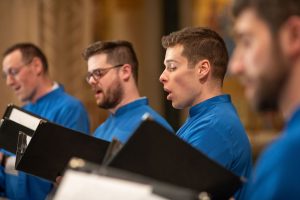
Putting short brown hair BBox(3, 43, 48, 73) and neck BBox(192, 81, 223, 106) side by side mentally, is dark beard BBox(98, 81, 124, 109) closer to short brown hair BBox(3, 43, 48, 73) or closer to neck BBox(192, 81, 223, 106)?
neck BBox(192, 81, 223, 106)

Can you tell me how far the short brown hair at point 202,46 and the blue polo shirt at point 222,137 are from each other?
213mm

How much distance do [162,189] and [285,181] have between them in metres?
0.35

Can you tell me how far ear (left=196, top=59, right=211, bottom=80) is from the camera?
337 centimetres

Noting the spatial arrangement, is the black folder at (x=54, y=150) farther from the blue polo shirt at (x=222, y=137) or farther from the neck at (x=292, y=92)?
the neck at (x=292, y=92)

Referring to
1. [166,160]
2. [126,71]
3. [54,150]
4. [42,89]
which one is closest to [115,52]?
[126,71]

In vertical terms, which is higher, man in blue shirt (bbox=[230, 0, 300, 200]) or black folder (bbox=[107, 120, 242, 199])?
man in blue shirt (bbox=[230, 0, 300, 200])

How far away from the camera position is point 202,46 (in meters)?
3.42

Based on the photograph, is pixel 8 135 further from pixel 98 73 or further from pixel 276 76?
pixel 276 76

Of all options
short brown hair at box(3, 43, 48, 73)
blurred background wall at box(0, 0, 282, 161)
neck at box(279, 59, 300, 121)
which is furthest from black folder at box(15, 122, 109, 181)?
blurred background wall at box(0, 0, 282, 161)

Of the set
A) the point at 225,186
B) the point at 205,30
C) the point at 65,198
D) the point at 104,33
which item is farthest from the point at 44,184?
the point at 104,33

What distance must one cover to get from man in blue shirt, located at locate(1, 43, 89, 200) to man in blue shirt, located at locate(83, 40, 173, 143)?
585 mm

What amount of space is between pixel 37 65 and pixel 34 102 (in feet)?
0.95

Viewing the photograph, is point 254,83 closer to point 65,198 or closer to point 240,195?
point 65,198

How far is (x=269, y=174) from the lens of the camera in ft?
6.61
